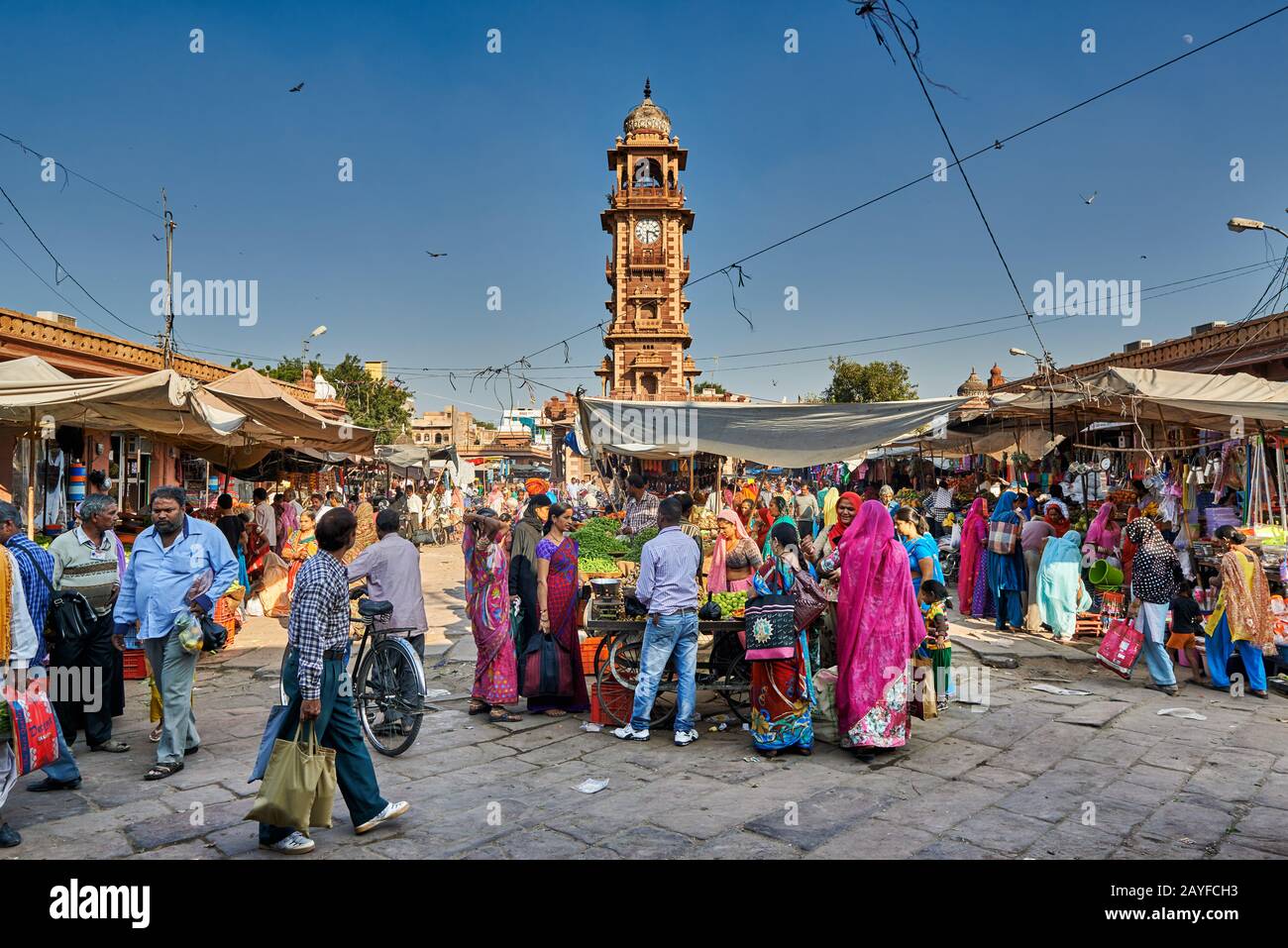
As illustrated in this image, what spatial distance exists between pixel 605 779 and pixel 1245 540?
20.0 feet

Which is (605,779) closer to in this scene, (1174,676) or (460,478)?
(1174,676)

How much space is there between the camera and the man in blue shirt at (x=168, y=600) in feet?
15.0

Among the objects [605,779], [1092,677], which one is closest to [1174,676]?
[1092,677]

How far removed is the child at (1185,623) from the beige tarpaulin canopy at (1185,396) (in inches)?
64.8

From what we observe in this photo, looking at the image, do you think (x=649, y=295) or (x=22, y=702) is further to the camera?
(x=649, y=295)

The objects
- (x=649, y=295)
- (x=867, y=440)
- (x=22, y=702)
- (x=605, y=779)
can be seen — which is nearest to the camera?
(x=22, y=702)

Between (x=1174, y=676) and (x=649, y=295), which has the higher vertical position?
(x=649, y=295)

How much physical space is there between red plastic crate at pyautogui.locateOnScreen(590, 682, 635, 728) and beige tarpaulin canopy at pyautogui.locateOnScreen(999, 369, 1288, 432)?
207 inches

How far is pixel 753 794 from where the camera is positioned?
4.30 meters

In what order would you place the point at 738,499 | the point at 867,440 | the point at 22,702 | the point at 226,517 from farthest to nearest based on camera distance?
the point at 738,499, the point at 226,517, the point at 867,440, the point at 22,702

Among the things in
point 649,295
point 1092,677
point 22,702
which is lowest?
point 1092,677

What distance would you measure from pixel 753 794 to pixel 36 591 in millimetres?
4113

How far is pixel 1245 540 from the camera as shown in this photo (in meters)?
6.92

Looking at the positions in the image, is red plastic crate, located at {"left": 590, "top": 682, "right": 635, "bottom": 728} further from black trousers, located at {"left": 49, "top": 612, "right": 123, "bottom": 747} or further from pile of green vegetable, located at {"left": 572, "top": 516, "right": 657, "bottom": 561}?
black trousers, located at {"left": 49, "top": 612, "right": 123, "bottom": 747}
